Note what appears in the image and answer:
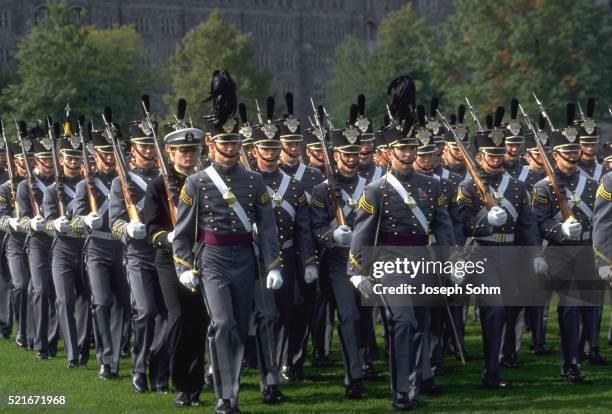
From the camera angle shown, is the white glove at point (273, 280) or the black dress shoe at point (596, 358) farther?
the black dress shoe at point (596, 358)

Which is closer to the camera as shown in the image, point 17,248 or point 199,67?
point 17,248

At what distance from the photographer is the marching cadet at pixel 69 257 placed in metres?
16.0

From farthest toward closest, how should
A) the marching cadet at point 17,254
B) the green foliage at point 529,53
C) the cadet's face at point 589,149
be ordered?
the green foliage at point 529,53
the marching cadet at point 17,254
the cadet's face at point 589,149

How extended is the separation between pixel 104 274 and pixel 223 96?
333cm

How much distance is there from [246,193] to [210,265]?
715 millimetres

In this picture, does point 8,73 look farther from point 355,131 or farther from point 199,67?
point 355,131

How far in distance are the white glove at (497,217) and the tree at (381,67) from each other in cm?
6604

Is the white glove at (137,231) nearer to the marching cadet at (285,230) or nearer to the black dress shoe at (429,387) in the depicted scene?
the marching cadet at (285,230)

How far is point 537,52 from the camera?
206 ft

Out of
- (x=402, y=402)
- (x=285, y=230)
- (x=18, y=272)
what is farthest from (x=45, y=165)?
(x=402, y=402)

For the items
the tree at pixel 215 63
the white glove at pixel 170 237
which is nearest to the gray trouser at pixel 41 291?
the white glove at pixel 170 237

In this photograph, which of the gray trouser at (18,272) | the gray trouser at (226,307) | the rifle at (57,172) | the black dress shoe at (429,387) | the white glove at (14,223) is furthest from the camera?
the gray trouser at (18,272)

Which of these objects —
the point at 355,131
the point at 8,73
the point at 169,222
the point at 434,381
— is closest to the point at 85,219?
the point at 169,222

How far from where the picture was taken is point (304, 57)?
122 meters
